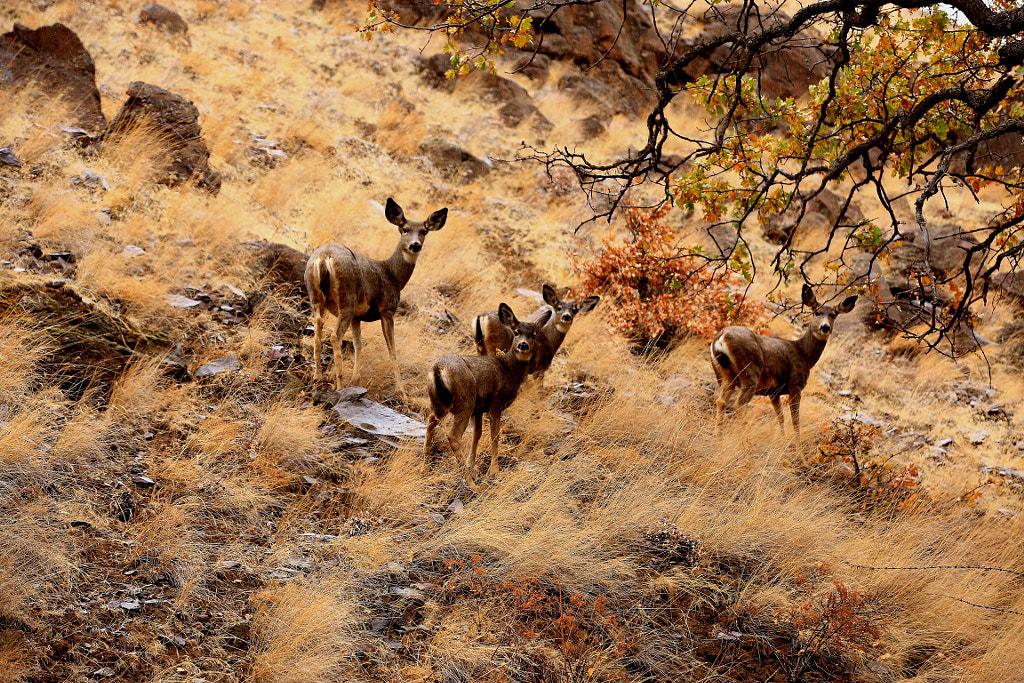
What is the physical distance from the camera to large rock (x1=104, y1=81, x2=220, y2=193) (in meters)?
10.9

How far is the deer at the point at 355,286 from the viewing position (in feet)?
23.9

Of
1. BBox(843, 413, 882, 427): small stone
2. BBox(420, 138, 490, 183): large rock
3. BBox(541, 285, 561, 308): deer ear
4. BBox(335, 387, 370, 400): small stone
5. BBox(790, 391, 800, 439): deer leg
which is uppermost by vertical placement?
BBox(541, 285, 561, 308): deer ear

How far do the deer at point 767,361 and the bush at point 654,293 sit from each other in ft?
5.99

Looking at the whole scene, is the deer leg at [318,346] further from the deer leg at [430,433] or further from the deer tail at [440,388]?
the deer tail at [440,388]

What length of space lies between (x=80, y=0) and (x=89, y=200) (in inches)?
478

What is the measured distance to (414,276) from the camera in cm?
1111

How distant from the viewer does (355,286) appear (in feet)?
24.2

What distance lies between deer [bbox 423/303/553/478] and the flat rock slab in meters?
Answer: 0.43

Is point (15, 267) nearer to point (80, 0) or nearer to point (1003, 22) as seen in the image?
point (1003, 22)

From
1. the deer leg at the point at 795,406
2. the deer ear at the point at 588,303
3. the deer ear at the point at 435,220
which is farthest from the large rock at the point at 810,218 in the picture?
the deer ear at the point at 435,220

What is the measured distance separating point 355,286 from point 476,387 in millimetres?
1837

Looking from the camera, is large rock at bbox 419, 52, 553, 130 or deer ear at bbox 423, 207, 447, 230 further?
large rock at bbox 419, 52, 553, 130

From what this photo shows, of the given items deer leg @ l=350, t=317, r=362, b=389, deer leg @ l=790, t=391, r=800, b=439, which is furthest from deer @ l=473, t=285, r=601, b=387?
deer leg @ l=790, t=391, r=800, b=439

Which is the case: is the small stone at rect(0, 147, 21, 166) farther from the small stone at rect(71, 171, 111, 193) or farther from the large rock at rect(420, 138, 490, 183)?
the large rock at rect(420, 138, 490, 183)
